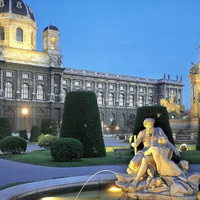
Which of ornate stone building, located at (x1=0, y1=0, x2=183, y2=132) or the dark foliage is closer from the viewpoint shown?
the dark foliage

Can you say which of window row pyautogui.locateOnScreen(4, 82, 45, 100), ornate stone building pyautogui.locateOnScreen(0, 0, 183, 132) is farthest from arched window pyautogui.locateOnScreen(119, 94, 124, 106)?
window row pyautogui.locateOnScreen(4, 82, 45, 100)

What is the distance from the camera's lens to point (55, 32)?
198ft

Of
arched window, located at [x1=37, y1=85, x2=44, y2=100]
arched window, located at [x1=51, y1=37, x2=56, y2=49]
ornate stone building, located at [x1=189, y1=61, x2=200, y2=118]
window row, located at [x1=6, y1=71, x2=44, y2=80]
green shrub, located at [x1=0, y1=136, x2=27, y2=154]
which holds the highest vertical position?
arched window, located at [x1=51, y1=37, x2=56, y2=49]

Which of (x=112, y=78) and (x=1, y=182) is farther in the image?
(x=112, y=78)

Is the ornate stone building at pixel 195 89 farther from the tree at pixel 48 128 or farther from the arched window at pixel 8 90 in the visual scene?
the arched window at pixel 8 90

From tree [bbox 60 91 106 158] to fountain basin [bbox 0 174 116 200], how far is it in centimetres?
660

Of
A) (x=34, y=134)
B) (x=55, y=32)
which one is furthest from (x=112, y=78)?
(x=34, y=134)

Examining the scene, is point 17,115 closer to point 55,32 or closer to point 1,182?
point 55,32

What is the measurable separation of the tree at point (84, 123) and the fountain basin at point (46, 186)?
6596mm

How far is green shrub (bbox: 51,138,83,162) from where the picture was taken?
12531 mm

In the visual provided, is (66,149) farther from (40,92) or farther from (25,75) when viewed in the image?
(40,92)

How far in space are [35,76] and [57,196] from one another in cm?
5291

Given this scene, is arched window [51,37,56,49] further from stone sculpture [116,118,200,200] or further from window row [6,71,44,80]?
stone sculpture [116,118,200,200]

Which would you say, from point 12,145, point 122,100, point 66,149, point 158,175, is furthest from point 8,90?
point 158,175
